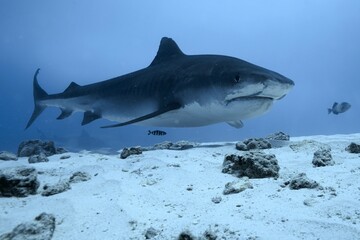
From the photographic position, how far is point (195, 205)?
2.70 m

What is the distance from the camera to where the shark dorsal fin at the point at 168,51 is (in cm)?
751

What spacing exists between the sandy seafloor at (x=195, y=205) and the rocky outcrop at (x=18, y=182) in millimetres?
95

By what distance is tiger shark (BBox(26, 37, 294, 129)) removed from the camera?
16.7ft

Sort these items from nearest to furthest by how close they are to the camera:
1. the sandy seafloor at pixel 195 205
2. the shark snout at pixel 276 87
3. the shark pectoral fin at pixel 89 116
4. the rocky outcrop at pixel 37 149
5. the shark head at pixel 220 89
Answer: the sandy seafloor at pixel 195 205, the shark snout at pixel 276 87, the shark head at pixel 220 89, the rocky outcrop at pixel 37 149, the shark pectoral fin at pixel 89 116

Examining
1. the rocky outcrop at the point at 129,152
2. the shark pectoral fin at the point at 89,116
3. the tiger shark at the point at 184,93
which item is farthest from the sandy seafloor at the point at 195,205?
the shark pectoral fin at the point at 89,116

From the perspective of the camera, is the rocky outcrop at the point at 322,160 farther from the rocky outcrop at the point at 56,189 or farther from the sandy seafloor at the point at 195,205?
the rocky outcrop at the point at 56,189

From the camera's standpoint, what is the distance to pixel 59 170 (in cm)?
450

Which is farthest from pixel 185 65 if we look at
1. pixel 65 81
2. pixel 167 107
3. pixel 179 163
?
pixel 65 81

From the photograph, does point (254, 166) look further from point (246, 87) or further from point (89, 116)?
point (89, 116)

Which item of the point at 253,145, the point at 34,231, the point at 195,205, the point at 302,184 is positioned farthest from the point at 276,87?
the point at 34,231

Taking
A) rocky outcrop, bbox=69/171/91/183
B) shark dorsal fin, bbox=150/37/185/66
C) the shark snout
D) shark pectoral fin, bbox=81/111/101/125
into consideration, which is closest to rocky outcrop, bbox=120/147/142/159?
rocky outcrop, bbox=69/171/91/183

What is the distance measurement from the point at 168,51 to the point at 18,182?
201 inches

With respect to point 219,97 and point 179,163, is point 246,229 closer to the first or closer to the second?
point 179,163

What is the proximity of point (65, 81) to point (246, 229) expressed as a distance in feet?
503
